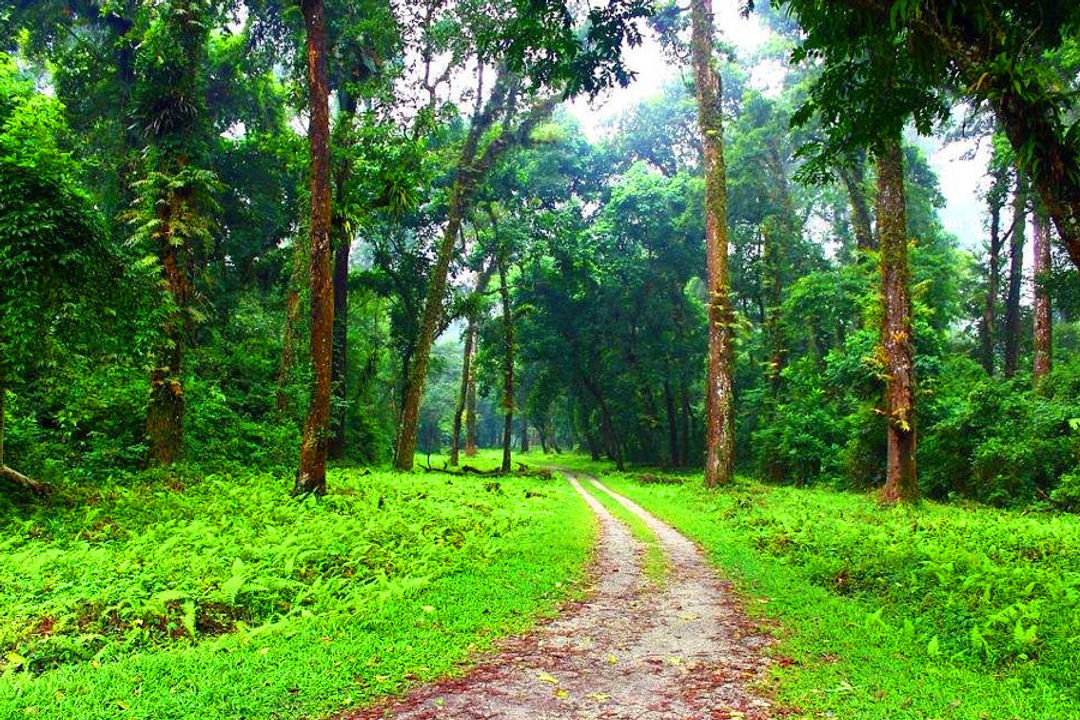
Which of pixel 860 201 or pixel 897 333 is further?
pixel 860 201

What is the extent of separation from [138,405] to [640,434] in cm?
2789

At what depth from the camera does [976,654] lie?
17.3 feet

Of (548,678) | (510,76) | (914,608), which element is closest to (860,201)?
(510,76)

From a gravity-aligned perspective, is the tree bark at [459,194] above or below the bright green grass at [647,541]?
above

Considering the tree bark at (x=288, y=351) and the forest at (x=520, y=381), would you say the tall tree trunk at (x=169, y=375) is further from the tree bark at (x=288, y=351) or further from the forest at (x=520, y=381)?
the tree bark at (x=288, y=351)

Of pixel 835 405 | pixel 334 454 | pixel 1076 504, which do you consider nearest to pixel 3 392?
pixel 334 454

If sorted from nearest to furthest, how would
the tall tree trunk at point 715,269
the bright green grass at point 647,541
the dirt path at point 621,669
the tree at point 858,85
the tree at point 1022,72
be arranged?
1. the dirt path at point 621,669
2. the tree at point 1022,72
3. the tree at point 858,85
4. the bright green grass at point 647,541
5. the tall tree trunk at point 715,269

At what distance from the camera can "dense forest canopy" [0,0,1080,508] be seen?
350 inches

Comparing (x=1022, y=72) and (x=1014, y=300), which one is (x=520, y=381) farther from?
(x=1022, y=72)

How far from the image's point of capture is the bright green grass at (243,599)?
442 cm

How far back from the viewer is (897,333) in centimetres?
1384

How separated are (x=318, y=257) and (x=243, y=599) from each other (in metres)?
7.78

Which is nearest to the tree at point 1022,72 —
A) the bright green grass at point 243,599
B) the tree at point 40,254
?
the bright green grass at point 243,599

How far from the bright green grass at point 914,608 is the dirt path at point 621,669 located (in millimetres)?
406
